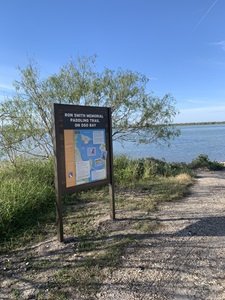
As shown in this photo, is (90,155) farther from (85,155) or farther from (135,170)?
(135,170)

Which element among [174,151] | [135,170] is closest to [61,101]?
[135,170]

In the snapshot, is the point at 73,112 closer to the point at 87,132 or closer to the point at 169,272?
the point at 87,132

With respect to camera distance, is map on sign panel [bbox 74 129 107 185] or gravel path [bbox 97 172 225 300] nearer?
gravel path [bbox 97 172 225 300]

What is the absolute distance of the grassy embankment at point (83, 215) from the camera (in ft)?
13.0

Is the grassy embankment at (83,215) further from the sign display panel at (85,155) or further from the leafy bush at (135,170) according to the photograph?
the sign display panel at (85,155)

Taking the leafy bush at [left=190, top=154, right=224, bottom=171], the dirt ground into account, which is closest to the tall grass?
the dirt ground

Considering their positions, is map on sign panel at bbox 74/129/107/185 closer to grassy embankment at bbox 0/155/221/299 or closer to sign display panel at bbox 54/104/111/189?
sign display panel at bbox 54/104/111/189

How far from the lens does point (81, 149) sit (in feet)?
17.7

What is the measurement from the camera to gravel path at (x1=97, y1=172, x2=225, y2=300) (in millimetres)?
3445

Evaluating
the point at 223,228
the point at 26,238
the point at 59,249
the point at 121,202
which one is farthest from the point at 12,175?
the point at 223,228

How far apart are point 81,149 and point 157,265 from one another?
2115 millimetres

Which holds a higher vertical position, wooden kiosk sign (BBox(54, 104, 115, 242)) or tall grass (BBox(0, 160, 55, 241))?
wooden kiosk sign (BBox(54, 104, 115, 242))

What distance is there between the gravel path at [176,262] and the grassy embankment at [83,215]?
0.20m

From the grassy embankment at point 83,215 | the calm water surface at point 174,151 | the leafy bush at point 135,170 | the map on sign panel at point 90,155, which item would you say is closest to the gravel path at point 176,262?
the grassy embankment at point 83,215
